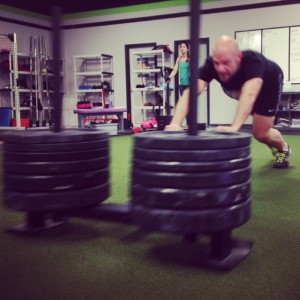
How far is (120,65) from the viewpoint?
9992 mm

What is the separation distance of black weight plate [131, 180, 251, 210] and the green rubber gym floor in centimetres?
24

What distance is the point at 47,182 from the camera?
1.54 meters

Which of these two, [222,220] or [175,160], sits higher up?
[175,160]

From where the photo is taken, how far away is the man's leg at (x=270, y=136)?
2922 millimetres

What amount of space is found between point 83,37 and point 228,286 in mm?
10095

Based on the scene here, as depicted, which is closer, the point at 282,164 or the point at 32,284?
the point at 32,284

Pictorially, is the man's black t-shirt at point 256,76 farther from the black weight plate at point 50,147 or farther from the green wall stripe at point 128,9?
the green wall stripe at point 128,9

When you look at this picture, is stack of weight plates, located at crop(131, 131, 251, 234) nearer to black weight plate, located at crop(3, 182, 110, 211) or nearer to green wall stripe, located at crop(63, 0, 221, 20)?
black weight plate, located at crop(3, 182, 110, 211)

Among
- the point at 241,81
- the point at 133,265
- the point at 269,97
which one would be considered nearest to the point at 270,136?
the point at 269,97

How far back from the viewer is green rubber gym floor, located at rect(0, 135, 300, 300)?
3.83ft

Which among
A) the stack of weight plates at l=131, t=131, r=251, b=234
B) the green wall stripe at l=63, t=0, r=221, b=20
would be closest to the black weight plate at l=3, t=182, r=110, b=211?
the stack of weight plates at l=131, t=131, r=251, b=234

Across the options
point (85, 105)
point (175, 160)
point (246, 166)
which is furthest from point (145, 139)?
point (85, 105)

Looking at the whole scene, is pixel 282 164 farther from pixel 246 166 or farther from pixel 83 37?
pixel 83 37

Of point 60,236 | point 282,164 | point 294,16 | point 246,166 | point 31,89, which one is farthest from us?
point 31,89
